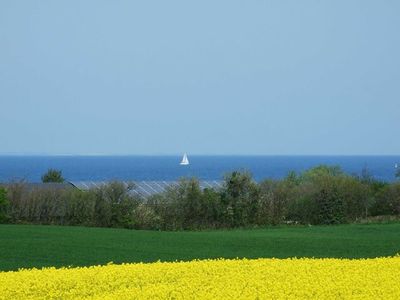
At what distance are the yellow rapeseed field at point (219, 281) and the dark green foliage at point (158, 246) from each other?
15.8 feet

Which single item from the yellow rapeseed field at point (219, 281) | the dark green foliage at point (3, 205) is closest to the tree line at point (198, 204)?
the dark green foliage at point (3, 205)

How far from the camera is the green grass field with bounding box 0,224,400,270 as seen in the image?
68.6 feet

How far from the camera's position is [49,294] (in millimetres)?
12953

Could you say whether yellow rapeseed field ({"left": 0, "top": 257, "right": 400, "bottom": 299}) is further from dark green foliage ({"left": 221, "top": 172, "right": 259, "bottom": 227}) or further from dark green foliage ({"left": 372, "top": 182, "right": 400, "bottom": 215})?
dark green foliage ({"left": 372, "top": 182, "right": 400, "bottom": 215})

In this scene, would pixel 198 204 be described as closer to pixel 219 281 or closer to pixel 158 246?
pixel 158 246

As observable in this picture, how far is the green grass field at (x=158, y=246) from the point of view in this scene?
20922 mm

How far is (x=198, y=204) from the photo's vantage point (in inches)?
1422

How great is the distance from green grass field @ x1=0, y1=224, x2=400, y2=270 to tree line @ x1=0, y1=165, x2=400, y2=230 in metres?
5.37

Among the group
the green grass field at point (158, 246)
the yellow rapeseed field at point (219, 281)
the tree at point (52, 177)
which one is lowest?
the green grass field at point (158, 246)

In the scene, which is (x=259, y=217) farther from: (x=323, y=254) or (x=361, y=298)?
(x=361, y=298)

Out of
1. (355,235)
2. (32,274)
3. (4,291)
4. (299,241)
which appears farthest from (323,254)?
(4,291)

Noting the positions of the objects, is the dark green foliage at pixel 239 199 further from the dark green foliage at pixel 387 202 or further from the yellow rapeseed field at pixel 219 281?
the yellow rapeseed field at pixel 219 281

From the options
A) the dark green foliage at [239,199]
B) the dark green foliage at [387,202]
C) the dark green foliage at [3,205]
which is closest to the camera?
the dark green foliage at [3,205]

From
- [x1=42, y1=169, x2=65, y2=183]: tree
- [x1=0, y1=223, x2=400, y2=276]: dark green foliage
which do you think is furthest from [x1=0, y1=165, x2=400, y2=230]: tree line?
[x1=42, y1=169, x2=65, y2=183]: tree
